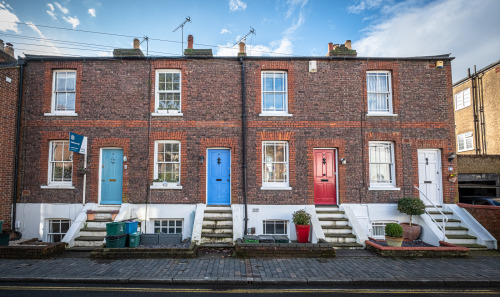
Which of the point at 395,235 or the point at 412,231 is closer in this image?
the point at 395,235

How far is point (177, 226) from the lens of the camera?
34.3 ft

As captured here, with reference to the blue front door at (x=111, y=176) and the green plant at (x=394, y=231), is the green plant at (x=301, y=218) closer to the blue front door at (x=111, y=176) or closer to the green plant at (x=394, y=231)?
the green plant at (x=394, y=231)

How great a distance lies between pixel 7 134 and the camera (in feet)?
33.9

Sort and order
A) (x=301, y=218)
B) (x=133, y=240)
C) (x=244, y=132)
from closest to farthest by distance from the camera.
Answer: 1. (x=133, y=240)
2. (x=301, y=218)
3. (x=244, y=132)

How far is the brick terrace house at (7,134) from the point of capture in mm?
10117

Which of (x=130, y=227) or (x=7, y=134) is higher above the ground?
(x=7, y=134)

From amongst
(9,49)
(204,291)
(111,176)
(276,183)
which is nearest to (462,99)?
(276,183)

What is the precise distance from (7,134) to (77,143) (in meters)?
3.21

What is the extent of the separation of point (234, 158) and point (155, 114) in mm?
3770

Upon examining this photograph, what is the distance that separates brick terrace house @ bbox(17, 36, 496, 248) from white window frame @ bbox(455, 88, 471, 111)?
12.3m

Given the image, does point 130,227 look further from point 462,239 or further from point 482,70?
point 482,70

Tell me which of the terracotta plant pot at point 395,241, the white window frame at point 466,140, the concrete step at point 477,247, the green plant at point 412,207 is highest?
the white window frame at point 466,140

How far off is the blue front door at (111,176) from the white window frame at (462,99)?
970 inches

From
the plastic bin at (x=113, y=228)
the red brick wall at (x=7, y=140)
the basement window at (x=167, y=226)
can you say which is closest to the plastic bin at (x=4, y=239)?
the red brick wall at (x=7, y=140)
